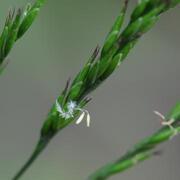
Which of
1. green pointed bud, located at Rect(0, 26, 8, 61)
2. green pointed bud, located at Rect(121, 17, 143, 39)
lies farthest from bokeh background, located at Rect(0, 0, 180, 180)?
green pointed bud, located at Rect(121, 17, 143, 39)

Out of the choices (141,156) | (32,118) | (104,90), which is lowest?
(104,90)

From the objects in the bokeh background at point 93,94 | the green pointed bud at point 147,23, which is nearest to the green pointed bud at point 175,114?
the green pointed bud at point 147,23

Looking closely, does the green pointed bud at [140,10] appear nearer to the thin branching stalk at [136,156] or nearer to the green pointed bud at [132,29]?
the green pointed bud at [132,29]

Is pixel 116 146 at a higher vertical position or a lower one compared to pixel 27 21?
lower

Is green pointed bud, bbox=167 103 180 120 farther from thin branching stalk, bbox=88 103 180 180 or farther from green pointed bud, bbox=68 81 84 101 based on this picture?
green pointed bud, bbox=68 81 84 101

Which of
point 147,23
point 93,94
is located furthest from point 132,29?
point 93,94

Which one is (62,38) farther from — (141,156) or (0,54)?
(141,156)

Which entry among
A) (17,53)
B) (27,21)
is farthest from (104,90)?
(27,21)
